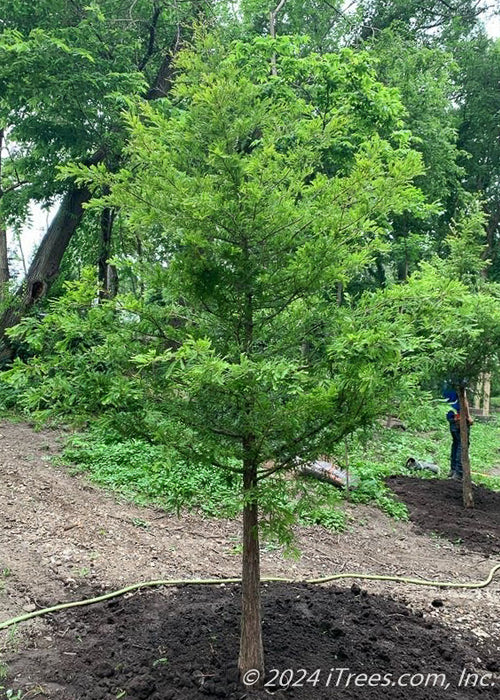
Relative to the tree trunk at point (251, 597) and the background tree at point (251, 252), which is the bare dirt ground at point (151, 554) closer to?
the tree trunk at point (251, 597)

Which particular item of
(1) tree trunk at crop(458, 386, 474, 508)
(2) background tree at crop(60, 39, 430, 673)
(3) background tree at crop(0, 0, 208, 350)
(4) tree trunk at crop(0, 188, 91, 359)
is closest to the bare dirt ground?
(1) tree trunk at crop(458, 386, 474, 508)

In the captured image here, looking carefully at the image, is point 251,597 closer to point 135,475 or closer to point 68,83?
point 135,475

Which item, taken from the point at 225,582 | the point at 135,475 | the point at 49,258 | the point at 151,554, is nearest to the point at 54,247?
the point at 49,258

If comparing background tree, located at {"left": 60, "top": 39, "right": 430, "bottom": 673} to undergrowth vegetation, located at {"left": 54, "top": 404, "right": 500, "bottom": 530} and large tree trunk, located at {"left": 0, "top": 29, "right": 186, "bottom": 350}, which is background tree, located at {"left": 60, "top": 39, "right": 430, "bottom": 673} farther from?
large tree trunk, located at {"left": 0, "top": 29, "right": 186, "bottom": 350}

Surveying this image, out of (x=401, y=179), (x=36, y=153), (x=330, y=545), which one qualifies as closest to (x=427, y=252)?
(x=36, y=153)

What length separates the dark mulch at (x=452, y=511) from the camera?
559 centimetres

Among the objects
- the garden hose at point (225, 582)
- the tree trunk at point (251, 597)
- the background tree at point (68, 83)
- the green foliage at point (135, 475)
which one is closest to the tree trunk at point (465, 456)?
the garden hose at point (225, 582)

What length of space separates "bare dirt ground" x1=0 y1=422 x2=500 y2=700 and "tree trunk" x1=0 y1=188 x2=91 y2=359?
3935 millimetres

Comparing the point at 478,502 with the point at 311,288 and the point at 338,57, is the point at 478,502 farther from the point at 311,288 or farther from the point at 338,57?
the point at 338,57

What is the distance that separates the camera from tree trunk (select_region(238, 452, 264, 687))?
8.38 feet

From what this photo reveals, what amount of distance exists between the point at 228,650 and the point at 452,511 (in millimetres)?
4432

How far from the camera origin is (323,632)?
3051 millimetres

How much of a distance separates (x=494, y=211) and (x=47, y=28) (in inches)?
625

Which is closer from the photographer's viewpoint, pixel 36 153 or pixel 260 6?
pixel 36 153
